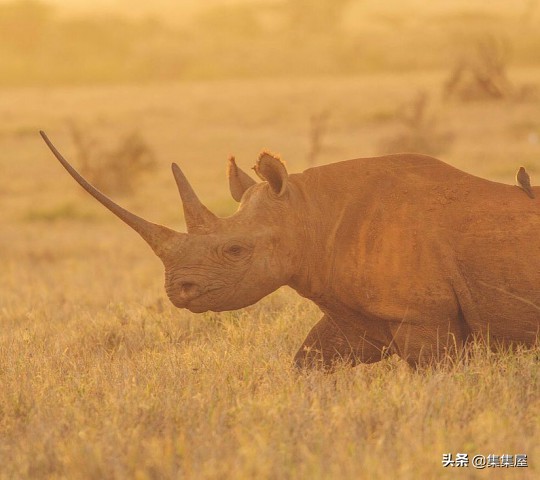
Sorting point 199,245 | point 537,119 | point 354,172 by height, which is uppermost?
point 537,119

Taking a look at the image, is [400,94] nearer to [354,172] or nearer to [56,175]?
[56,175]

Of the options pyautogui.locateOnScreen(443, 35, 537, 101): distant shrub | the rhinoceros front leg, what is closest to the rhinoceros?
the rhinoceros front leg

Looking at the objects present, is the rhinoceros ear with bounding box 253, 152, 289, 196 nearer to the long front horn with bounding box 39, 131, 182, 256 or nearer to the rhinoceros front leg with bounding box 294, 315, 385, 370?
the long front horn with bounding box 39, 131, 182, 256

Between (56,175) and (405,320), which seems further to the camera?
(56,175)

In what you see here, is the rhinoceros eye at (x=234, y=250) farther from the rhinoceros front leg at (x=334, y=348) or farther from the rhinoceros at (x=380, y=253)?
the rhinoceros front leg at (x=334, y=348)

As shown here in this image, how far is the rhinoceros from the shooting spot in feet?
15.3

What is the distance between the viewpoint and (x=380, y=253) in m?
4.80

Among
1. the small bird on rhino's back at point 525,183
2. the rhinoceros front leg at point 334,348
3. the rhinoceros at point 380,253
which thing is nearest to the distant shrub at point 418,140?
the rhinoceros front leg at point 334,348

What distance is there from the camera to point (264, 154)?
4844 millimetres

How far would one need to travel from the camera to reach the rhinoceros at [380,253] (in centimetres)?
468

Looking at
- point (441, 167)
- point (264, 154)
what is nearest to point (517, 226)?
point (441, 167)

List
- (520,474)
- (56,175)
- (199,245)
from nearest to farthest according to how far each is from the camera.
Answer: (520,474) < (199,245) < (56,175)

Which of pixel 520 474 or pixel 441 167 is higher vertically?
pixel 441 167

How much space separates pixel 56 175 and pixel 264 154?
59.4ft
